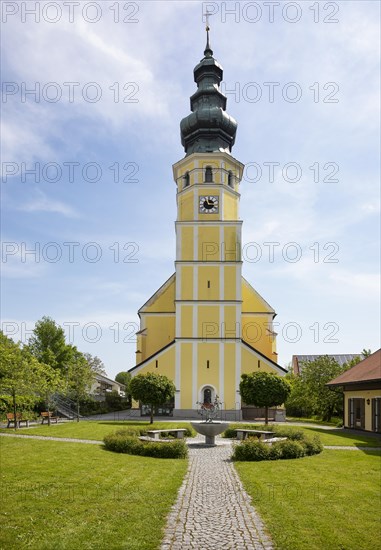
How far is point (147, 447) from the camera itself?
16.1m

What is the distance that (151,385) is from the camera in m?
27.9

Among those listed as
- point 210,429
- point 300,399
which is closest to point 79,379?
point 300,399

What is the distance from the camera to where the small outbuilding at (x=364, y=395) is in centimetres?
2470

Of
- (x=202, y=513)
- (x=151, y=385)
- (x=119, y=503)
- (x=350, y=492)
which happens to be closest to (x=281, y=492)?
(x=350, y=492)

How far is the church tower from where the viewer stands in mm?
35469

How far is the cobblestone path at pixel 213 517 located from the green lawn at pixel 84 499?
0.79 ft

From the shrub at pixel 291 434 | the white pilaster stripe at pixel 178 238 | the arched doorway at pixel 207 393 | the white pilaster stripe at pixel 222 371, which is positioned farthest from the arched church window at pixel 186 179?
the shrub at pixel 291 434

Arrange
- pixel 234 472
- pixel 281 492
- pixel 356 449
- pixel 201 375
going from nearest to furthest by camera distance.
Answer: pixel 281 492
pixel 234 472
pixel 356 449
pixel 201 375

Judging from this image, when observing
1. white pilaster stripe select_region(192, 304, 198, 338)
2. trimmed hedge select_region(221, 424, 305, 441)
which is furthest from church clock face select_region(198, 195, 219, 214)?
trimmed hedge select_region(221, 424, 305, 441)

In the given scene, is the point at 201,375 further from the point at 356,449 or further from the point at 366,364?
the point at 356,449

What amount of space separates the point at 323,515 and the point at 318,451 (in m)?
8.34

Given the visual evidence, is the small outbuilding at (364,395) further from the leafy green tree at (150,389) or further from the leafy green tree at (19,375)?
the leafy green tree at (19,375)

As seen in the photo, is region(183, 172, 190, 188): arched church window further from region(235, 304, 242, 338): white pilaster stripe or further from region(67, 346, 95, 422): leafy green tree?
region(67, 346, 95, 422): leafy green tree

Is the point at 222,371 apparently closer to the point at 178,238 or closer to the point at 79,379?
the point at 79,379
